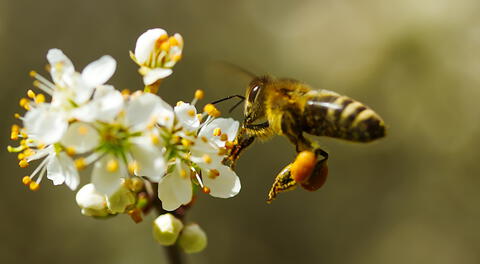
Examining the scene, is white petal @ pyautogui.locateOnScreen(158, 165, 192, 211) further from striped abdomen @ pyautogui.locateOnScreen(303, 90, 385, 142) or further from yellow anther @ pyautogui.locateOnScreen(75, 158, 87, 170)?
striped abdomen @ pyautogui.locateOnScreen(303, 90, 385, 142)

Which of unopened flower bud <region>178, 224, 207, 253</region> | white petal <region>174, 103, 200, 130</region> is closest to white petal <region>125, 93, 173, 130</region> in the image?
white petal <region>174, 103, 200, 130</region>

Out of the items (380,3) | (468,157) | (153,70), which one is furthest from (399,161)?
(153,70)

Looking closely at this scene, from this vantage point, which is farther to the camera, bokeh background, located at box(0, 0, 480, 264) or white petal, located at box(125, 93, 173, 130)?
bokeh background, located at box(0, 0, 480, 264)

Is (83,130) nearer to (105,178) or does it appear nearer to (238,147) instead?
(105,178)

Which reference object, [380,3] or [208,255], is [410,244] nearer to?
[208,255]

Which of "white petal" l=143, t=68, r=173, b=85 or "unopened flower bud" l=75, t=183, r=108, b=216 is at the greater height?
"white petal" l=143, t=68, r=173, b=85

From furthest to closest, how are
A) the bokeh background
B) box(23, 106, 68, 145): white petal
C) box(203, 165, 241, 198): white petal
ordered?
the bokeh background < box(203, 165, 241, 198): white petal < box(23, 106, 68, 145): white petal
